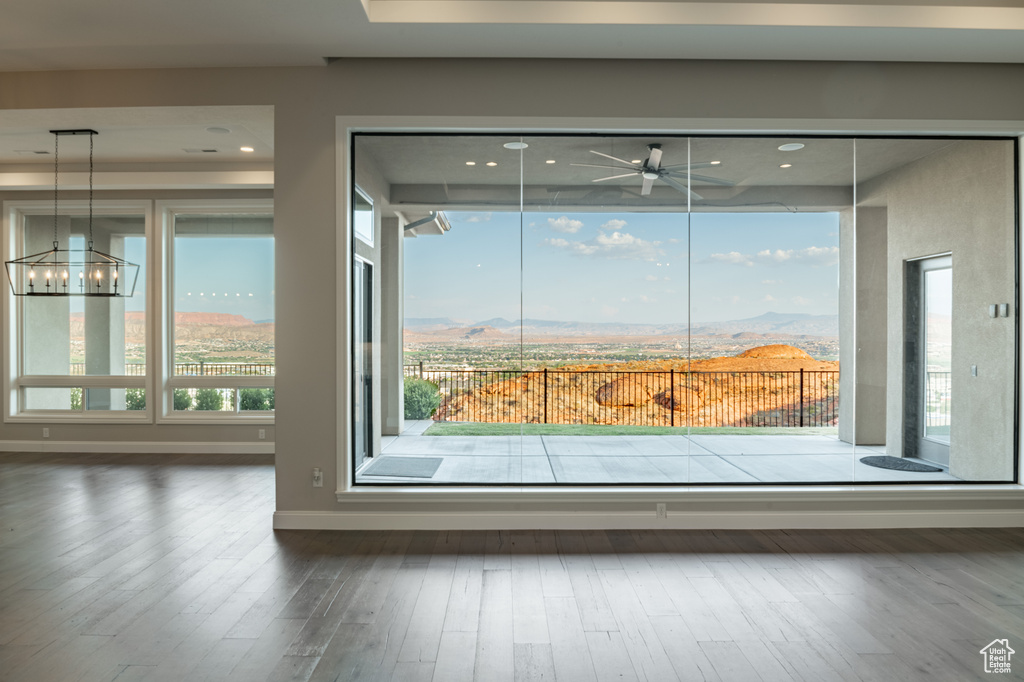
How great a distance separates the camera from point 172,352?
7.37 metres

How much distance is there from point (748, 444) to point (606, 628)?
6.88 feet

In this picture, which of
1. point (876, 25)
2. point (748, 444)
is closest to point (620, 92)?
point (876, 25)

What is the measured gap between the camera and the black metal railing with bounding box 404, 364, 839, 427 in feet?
14.5

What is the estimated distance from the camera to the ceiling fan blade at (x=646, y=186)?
4.38 m

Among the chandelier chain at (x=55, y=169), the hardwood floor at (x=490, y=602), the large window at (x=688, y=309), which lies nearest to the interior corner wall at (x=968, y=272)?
the large window at (x=688, y=309)

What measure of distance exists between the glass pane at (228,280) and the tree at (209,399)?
0.28 meters

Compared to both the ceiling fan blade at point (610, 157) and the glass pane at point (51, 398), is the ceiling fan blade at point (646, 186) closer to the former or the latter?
the ceiling fan blade at point (610, 157)

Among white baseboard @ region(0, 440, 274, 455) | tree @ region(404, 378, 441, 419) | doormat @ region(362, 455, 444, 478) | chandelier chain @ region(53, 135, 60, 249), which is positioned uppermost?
chandelier chain @ region(53, 135, 60, 249)

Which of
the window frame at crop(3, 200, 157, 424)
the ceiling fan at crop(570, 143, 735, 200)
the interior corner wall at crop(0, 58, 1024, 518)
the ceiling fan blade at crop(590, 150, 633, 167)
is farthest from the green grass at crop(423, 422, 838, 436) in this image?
the window frame at crop(3, 200, 157, 424)

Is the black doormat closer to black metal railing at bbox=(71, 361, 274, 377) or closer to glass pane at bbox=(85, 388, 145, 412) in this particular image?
black metal railing at bbox=(71, 361, 274, 377)

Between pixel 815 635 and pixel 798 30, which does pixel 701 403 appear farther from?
pixel 798 30

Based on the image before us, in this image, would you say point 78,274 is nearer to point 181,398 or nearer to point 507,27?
point 181,398

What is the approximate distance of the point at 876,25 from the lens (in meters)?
3.76

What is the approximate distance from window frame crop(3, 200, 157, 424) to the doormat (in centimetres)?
438
